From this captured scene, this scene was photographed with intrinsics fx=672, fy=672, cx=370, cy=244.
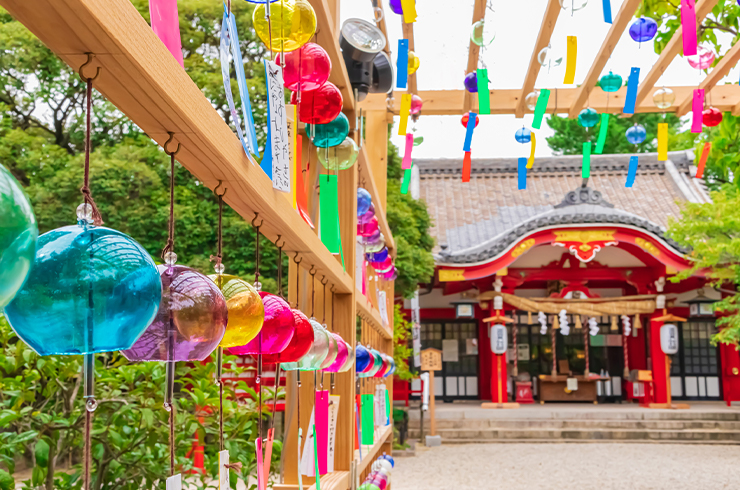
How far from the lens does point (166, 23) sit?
83 centimetres

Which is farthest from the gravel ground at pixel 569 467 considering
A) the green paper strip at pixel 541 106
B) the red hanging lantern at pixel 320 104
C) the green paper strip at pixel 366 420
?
the red hanging lantern at pixel 320 104

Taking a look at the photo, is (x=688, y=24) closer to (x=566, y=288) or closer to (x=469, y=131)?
(x=469, y=131)

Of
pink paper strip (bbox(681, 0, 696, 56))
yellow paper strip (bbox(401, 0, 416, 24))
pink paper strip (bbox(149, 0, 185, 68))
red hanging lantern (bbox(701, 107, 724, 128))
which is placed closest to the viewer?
pink paper strip (bbox(149, 0, 185, 68))

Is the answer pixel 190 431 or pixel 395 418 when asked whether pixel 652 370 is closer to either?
pixel 395 418

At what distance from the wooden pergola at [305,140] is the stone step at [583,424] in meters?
6.78

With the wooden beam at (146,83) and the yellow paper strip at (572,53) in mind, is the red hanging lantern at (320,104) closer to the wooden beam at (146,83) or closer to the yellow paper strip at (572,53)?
the wooden beam at (146,83)

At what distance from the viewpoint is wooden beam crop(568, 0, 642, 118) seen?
3.26 m

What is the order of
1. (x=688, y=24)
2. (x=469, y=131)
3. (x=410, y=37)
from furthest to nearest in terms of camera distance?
(x=469, y=131), (x=410, y=37), (x=688, y=24)

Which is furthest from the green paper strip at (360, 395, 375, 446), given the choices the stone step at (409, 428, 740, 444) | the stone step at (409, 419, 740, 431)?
the stone step at (409, 419, 740, 431)

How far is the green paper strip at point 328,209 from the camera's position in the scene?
1.96m

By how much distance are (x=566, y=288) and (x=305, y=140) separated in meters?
11.5

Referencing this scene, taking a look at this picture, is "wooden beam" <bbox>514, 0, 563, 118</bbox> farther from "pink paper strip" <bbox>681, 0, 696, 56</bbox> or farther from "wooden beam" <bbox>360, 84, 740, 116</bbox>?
"pink paper strip" <bbox>681, 0, 696, 56</bbox>

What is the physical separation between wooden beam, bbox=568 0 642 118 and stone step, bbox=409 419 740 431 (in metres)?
7.37

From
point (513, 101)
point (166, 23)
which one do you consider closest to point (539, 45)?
point (513, 101)
